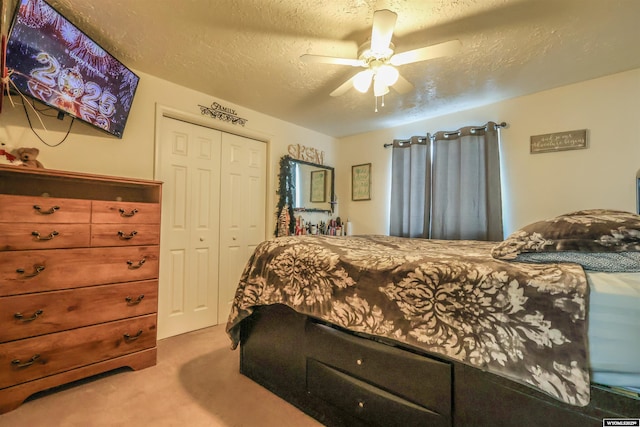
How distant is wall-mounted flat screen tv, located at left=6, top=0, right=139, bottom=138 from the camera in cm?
150

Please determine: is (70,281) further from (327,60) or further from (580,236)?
(580,236)

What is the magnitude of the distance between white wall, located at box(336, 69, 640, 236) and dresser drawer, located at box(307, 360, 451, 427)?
2.33 meters

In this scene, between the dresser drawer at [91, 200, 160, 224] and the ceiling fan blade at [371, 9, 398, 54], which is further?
the dresser drawer at [91, 200, 160, 224]

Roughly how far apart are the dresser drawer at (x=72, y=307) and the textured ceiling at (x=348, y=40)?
1.70 m

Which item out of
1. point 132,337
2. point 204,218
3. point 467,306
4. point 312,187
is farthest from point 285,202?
point 467,306

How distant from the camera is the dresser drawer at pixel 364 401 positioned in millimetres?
1144

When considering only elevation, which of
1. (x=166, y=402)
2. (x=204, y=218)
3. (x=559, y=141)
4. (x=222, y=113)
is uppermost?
(x=222, y=113)

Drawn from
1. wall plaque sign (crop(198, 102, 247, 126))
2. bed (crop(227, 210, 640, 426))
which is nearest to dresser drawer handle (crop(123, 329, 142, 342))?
bed (crop(227, 210, 640, 426))

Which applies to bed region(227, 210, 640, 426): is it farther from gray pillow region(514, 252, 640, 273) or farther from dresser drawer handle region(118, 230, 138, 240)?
dresser drawer handle region(118, 230, 138, 240)

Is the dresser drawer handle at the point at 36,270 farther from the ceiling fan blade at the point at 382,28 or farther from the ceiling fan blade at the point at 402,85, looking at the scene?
the ceiling fan blade at the point at 402,85

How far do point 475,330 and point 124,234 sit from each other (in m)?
2.14

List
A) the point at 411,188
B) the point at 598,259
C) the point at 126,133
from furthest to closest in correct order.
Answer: the point at 411,188
the point at 126,133
the point at 598,259

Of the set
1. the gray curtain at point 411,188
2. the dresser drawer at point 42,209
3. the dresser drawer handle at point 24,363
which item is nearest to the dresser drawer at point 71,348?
the dresser drawer handle at point 24,363

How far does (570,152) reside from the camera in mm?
2494
